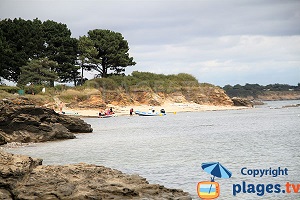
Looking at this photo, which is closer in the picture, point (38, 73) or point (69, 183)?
point (69, 183)

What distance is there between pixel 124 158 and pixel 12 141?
389 inches

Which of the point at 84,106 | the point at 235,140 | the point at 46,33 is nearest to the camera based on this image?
the point at 235,140

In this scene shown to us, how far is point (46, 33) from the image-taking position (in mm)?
79000

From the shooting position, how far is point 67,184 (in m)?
13.2

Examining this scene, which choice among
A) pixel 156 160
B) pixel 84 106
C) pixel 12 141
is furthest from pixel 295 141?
pixel 84 106

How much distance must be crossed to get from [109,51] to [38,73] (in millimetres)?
14956

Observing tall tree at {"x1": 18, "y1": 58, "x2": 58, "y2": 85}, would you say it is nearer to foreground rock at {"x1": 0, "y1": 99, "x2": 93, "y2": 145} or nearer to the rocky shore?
foreground rock at {"x1": 0, "y1": 99, "x2": 93, "y2": 145}

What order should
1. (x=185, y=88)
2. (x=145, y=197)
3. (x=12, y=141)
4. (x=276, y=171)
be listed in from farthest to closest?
1. (x=185, y=88)
2. (x=12, y=141)
3. (x=276, y=171)
4. (x=145, y=197)

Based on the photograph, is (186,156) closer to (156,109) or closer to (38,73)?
(38,73)

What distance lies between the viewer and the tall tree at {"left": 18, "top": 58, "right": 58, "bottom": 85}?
228 feet

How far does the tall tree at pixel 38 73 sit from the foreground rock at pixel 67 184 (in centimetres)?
5654

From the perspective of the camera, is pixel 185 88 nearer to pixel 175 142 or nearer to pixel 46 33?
pixel 46 33
